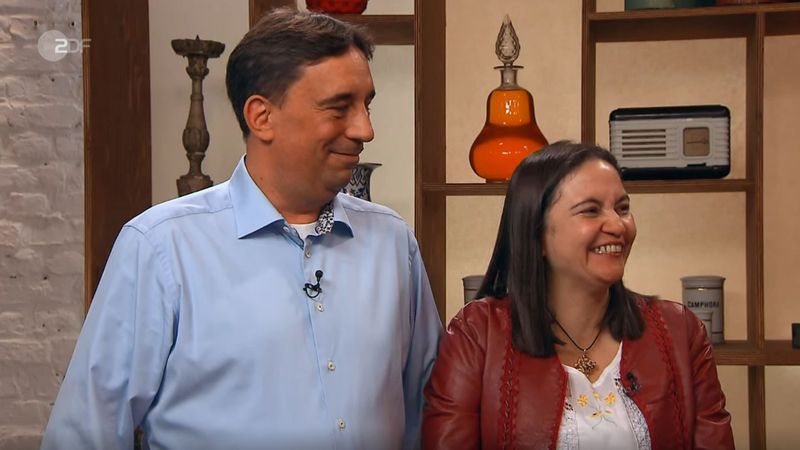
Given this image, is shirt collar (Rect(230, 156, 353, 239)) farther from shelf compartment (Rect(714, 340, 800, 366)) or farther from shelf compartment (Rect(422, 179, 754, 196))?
shelf compartment (Rect(714, 340, 800, 366))

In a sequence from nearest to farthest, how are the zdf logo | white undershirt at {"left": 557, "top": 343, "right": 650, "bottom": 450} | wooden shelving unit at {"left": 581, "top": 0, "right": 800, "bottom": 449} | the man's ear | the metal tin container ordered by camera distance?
the man's ear
white undershirt at {"left": 557, "top": 343, "right": 650, "bottom": 450}
wooden shelving unit at {"left": 581, "top": 0, "right": 800, "bottom": 449}
the metal tin container
the zdf logo

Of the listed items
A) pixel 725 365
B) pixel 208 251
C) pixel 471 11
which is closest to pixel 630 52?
pixel 471 11

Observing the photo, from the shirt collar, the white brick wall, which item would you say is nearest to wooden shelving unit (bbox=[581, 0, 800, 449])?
the shirt collar

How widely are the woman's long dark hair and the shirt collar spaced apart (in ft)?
1.21

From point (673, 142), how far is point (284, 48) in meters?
1.45

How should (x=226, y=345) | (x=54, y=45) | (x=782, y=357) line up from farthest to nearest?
(x=54, y=45), (x=782, y=357), (x=226, y=345)

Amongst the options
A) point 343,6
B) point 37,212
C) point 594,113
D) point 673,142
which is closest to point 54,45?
point 37,212

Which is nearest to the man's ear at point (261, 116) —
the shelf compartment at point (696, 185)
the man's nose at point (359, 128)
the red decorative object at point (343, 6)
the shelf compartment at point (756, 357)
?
the man's nose at point (359, 128)

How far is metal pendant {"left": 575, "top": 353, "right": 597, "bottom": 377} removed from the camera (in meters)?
1.97

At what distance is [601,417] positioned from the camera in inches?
75.2

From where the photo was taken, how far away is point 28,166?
10.4ft

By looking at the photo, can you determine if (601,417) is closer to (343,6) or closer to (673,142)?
(673,142)

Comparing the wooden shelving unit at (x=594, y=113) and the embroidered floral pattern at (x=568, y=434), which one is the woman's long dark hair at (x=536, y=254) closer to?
the embroidered floral pattern at (x=568, y=434)

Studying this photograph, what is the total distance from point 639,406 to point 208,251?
84 centimetres
